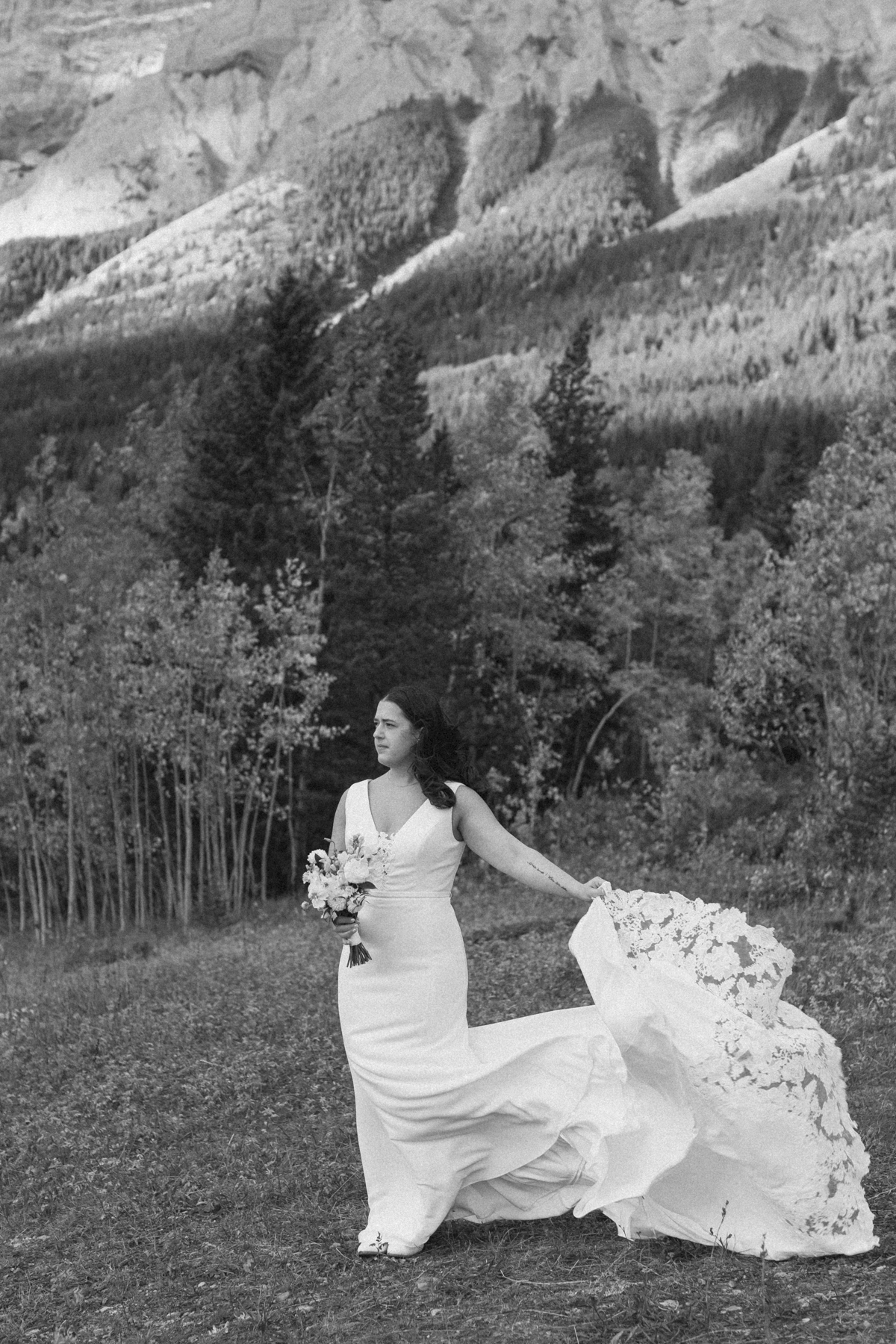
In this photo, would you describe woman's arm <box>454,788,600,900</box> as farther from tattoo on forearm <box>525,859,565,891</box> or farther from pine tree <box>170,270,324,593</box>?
pine tree <box>170,270,324,593</box>

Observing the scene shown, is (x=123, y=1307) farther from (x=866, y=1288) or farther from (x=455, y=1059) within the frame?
(x=866, y=1288)

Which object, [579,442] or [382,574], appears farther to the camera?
[579,442]

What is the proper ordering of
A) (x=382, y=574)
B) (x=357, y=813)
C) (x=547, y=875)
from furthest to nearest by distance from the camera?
(x=382, y=574)
(x=357, y=813)
(x=547, y=875)

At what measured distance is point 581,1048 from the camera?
7230 millimetres

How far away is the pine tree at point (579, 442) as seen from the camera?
4688 cm

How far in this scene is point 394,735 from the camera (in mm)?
7402

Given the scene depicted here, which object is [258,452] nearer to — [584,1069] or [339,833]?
[339,833]

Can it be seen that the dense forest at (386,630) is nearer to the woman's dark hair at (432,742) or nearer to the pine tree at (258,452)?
the pine tree at (258,452)

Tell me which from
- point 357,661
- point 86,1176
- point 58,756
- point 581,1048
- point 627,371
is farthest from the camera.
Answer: point 627,371

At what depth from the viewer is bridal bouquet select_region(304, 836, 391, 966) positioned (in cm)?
710

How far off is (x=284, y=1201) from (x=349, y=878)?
2.38 meters

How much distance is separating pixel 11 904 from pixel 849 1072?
4419cm

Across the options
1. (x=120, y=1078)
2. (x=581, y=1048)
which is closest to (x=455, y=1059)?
(x=581, y=1048)

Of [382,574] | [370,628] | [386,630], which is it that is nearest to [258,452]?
[382,574]
